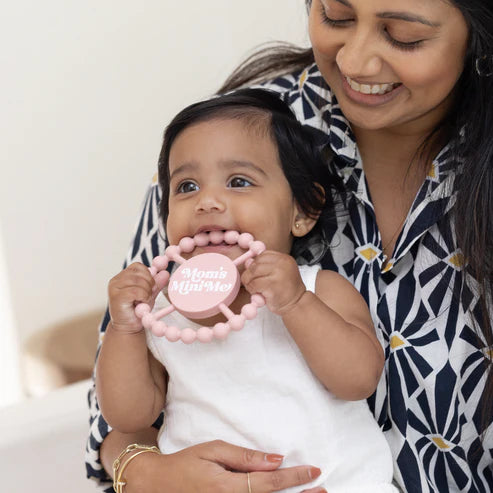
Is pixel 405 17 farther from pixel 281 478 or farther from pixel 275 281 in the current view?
pixel 281 478

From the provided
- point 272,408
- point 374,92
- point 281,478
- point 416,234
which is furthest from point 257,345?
point 374,92

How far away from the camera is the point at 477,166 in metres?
1.36

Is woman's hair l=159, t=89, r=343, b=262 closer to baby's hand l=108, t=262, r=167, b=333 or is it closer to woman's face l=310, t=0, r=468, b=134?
woman's face l=310, t=0, r=468, b=134

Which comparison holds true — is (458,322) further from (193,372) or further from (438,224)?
(193,372)

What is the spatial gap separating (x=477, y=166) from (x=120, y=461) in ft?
2.49

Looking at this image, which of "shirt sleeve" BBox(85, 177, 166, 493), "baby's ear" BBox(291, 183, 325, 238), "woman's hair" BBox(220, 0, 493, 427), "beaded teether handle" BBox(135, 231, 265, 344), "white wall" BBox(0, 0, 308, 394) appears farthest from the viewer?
"white wall" BBox(0, 0, 308, 394)

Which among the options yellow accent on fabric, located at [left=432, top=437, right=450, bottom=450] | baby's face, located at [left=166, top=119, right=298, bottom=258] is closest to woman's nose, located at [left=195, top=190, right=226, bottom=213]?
baby's face, located at [left=166, top=119, right=298, bottom=258]

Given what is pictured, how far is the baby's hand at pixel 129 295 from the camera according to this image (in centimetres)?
128

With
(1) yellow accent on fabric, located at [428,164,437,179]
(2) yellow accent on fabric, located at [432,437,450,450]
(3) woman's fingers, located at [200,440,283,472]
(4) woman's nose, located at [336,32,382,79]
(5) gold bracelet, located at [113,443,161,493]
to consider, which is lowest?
(5) gold bracelet, located at [113,443,161,493]

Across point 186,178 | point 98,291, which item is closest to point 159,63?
point 98,291

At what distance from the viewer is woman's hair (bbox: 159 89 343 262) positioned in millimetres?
1401

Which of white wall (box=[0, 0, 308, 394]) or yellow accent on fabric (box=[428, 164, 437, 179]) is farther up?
yellow accent on fabric (box=[428, 164, 437, 179])

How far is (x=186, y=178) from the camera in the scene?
1.36m

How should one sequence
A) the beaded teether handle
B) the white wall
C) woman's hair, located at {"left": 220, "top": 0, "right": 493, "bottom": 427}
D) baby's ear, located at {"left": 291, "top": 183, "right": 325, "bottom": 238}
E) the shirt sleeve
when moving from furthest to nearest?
1. the white wall
2. the shirt sleeve
3. baby's ear, located at {"left": 291, "top": 183, "right": 325, "bottom": 238}
4. woman's hair, located at {"left": 220, "top": 0, "right": 493, "bottom": 427}
5. the beaded teether handle
